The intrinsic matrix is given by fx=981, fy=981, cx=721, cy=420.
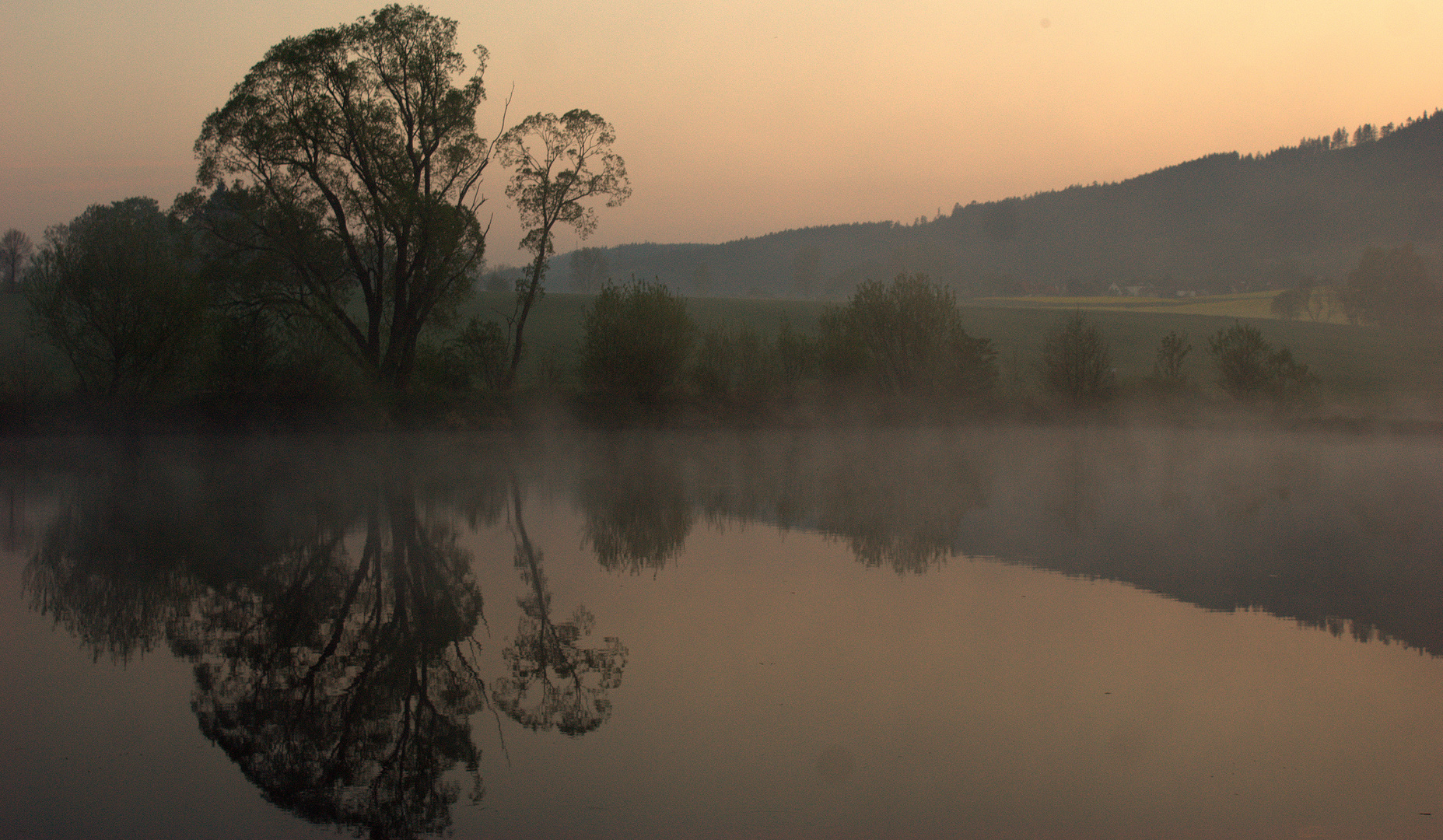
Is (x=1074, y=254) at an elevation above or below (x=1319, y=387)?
above

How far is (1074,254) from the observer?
634ft

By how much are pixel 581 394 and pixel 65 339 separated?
1676 centimetres

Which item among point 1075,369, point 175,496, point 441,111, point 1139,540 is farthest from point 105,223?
point 1075,369

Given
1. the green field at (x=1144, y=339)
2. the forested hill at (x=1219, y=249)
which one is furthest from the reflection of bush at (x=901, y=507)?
the forested hill at (x=1219, y=249)

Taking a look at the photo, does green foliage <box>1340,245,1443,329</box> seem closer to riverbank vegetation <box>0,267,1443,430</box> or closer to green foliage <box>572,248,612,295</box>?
riverbank vegetation <box>0,267,1443,430</box>

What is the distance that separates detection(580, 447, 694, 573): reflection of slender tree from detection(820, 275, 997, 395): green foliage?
15.8 m

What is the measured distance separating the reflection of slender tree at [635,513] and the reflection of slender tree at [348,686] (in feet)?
7.80

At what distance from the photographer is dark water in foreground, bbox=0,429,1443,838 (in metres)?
5.99

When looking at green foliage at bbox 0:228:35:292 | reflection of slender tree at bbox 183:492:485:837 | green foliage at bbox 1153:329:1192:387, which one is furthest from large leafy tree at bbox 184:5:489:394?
green foliage at bbox 0:228:35:292

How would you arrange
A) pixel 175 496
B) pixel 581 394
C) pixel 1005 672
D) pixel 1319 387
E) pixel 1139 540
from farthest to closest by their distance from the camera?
pixel 1319 387
pixel 581 394
pixel 175 496
pixel 1139 540
pixel 1005 672

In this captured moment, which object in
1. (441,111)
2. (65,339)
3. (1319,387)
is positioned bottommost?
(1319,387)

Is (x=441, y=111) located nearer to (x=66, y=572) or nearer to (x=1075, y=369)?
(x=66, y=572)

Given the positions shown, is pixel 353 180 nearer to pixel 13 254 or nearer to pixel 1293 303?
pixel 13 254

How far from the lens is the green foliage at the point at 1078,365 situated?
138ft
